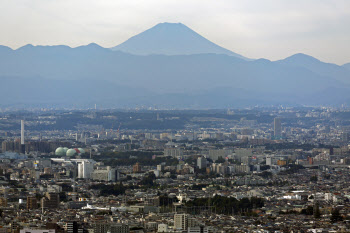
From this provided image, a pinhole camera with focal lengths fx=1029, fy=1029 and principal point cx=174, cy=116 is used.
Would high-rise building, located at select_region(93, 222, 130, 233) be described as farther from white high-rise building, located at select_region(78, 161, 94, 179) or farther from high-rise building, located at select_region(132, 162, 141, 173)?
high-rise building, located at select_region(132, 162, 141, 173)

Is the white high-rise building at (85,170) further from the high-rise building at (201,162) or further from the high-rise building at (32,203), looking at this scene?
the high-rise building at (32,203)

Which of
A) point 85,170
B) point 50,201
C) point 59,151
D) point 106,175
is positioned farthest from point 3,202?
point 59,151

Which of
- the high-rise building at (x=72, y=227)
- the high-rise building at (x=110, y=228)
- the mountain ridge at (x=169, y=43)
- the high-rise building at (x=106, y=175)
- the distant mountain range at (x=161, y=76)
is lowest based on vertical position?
the high-rise building at (x=106, y=175)

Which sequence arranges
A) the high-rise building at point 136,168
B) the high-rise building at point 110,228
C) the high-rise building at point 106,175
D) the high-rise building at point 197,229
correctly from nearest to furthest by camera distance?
the high-rise building at point 197,229
the high-rise building at point 110,228
the high-rise building at point 106,175
the high-rise building at point 136,168

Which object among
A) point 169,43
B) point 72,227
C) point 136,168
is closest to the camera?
point 72,227

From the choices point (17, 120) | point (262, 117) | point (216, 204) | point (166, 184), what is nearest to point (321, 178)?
point (166, 184)

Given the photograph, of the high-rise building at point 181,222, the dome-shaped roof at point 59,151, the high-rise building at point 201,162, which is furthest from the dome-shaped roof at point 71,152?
the high-rise building at point 181,222

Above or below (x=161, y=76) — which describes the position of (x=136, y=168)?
below

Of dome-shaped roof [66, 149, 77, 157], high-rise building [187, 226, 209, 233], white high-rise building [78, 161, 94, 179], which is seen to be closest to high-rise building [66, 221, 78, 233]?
high-rise building [187, 226, 209, 233]

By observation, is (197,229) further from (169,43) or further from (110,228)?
(169,43)
